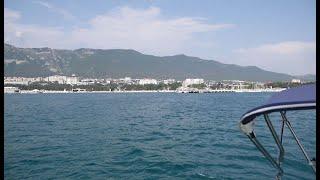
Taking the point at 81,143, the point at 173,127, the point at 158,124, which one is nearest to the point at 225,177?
the point at 81,143

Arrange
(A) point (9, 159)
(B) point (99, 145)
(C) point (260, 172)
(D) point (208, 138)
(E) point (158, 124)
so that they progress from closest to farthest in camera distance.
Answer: (C) point (260, 172)
(A) point (9, 159)
(B) point (99, 145)
(D) point (208, 138)
(E) point (158, 124)

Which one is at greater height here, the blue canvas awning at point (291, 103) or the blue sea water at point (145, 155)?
the blue canvas awning at point (291, 103)

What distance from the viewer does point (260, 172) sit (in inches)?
861

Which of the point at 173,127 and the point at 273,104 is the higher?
the point at 273,104

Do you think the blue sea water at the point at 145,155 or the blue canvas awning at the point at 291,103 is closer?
the blue canvas awning at the point at 291,103

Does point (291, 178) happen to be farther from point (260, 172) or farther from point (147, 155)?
point (147, 155)

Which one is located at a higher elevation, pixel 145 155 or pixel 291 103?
pixel 291 103

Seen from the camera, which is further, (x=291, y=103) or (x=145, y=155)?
(x=145, y=155)

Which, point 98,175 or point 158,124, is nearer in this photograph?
point 98,175

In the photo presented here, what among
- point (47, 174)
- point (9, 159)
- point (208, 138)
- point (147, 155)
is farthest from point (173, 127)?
point (47, 174)

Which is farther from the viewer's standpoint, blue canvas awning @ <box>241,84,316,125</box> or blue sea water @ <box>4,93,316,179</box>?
blue sea water @ <box>4,93,316,179</box>

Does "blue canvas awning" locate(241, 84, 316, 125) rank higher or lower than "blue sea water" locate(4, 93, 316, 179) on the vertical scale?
higher

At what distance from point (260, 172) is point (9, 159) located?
56.0 ft

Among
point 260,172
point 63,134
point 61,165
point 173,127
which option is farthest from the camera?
point 173,127
